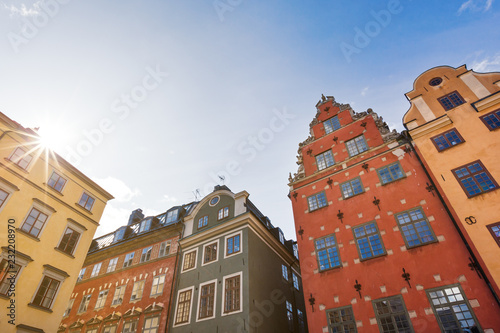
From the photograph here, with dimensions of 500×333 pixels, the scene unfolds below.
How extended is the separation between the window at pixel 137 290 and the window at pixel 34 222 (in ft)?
29.9

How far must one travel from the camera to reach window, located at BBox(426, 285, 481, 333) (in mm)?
11494

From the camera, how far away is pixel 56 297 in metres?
19.3

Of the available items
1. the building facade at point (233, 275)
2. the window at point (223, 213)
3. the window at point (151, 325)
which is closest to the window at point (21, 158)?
the building facade at point (233, 275)

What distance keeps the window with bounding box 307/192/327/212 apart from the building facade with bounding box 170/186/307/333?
16.2 feet

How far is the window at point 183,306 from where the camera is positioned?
2010 cm

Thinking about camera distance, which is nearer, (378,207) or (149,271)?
(378,207)

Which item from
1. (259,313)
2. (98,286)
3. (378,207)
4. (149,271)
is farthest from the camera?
(98,286)

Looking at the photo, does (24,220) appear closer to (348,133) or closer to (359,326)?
(359,326)

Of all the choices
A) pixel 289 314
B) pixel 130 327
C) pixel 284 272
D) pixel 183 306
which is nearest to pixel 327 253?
pixel 289 314

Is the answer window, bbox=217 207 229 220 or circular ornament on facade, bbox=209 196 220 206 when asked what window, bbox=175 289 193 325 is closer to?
window, bbox=217 207 229 220

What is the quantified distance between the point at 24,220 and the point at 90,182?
6.37 metres

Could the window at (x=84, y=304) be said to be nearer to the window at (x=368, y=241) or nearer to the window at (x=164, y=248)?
the window at (x=164, y=248)

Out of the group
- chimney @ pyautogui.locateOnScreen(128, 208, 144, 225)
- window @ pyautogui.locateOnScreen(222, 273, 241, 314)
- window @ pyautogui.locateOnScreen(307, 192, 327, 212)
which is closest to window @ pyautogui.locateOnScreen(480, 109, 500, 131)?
window @ pyautogui.locateOnScreen(307, 192, 327, 212)

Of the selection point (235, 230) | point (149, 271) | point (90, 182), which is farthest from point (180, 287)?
point (90, 182)
